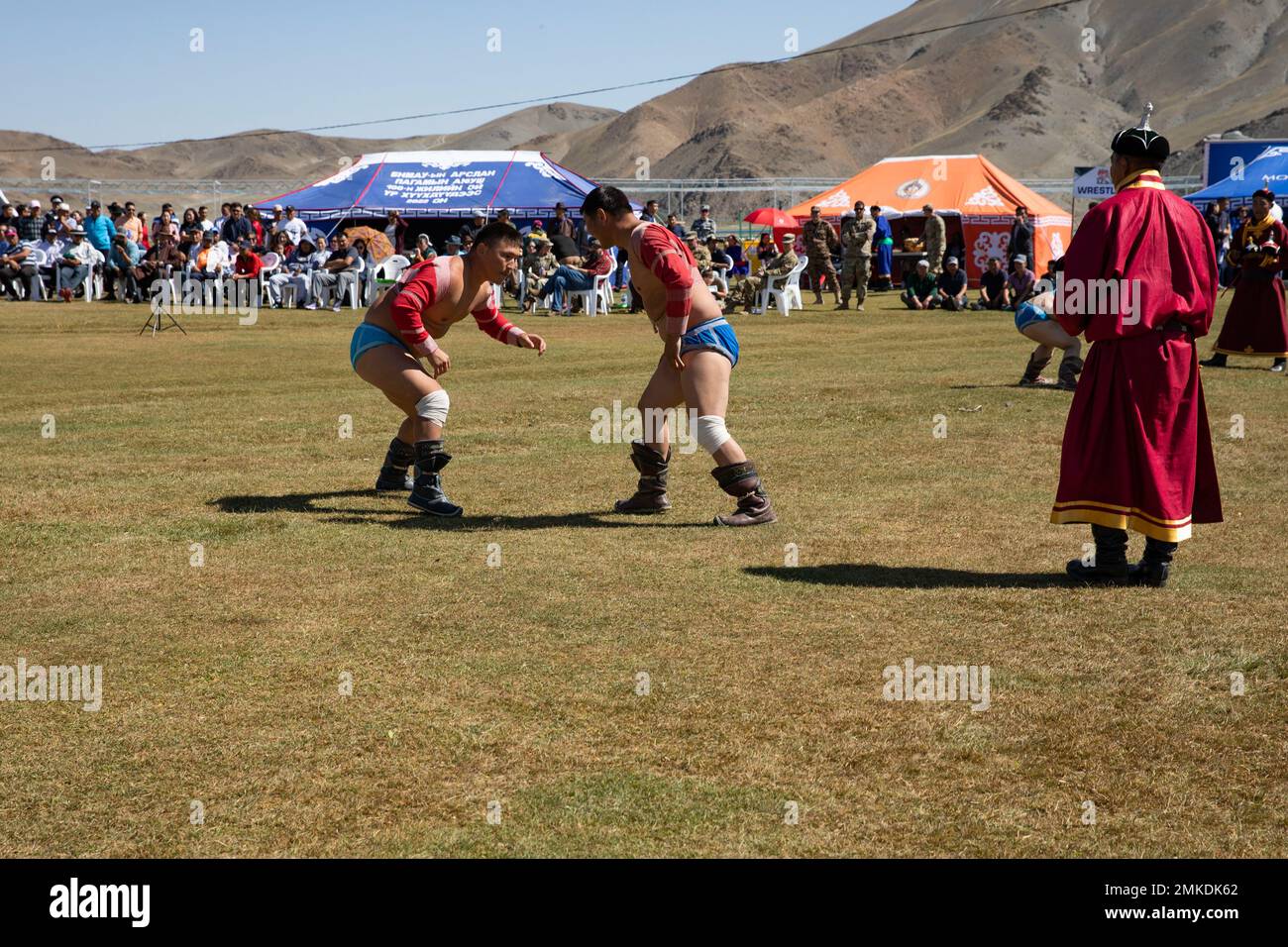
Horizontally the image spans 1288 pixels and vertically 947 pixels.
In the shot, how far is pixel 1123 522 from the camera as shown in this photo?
6375mm

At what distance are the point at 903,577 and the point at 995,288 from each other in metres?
22.0

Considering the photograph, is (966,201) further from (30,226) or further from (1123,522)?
(1123,522)

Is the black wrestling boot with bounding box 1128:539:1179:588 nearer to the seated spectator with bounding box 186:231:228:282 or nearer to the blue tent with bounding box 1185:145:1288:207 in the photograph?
the seated spectator with bounding box 186:231:228:282

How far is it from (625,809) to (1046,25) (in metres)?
157

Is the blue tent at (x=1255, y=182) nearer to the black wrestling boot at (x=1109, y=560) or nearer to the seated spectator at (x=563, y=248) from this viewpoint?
the seated spectator at (x=563, y=248)

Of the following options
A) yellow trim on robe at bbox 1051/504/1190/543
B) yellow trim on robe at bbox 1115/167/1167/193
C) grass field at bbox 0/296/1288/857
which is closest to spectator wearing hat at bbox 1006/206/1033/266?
grass field at bbox 0/296/1288/857

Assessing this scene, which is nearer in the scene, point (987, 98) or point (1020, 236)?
point (1020, 236)

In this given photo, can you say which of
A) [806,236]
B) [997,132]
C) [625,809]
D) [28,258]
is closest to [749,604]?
[625,809]

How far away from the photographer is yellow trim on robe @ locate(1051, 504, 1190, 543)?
629cm

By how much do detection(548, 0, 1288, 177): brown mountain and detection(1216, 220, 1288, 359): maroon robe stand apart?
9013 centimetres

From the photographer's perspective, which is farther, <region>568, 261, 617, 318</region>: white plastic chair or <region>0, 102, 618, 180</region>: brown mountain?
<region>0, 102, 618, 180</region>: brown mountain

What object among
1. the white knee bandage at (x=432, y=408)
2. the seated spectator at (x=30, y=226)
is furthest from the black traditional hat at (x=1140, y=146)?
the seated spectator at (x=30, y=226)

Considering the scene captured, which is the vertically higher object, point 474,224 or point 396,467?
point 474,224

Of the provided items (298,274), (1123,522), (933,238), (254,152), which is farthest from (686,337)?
(254,152)
